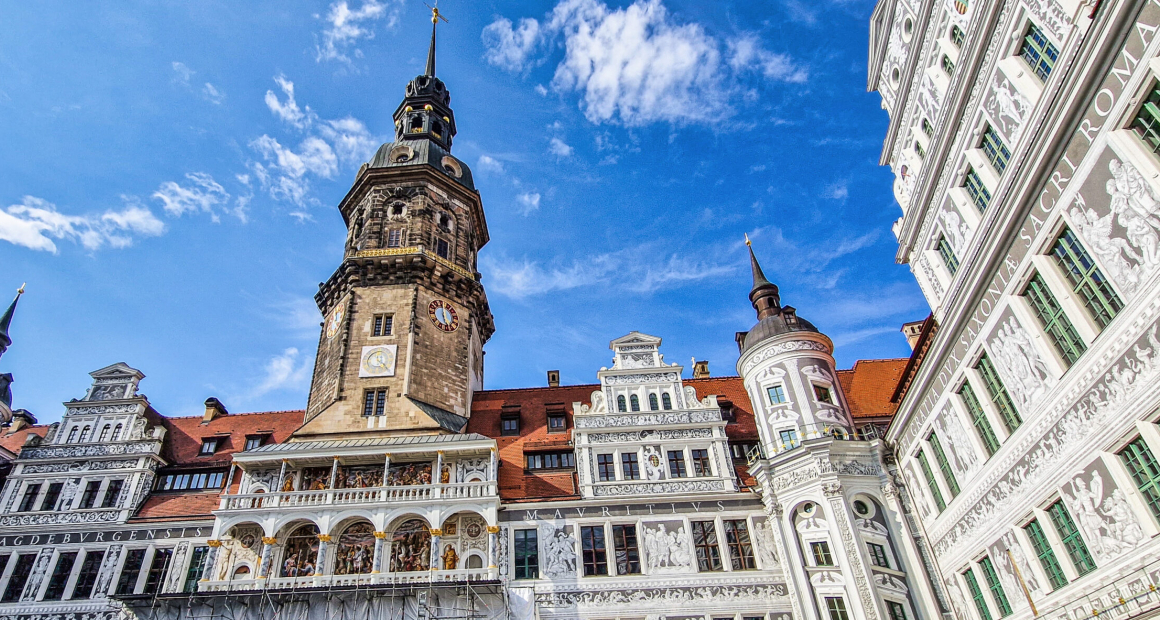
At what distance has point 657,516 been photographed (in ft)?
77.3

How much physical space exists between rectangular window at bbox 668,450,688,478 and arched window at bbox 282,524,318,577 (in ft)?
41.4

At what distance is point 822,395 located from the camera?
2447 cm

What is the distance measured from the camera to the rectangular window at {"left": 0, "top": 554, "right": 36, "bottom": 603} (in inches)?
928

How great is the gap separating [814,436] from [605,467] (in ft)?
24.4

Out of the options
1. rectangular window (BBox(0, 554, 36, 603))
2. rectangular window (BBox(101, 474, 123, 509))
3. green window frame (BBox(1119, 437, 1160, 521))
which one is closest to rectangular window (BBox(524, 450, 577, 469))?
rectangular window (BBox(101, 474, 123, 509))

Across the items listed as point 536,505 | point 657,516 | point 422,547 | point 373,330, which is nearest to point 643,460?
point 657,516

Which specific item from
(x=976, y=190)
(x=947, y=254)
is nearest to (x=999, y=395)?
(x=976, y=190)

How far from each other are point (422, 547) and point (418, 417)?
5583 millimetres

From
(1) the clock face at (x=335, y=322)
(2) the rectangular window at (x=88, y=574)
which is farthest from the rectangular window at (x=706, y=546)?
(2) the rectangular window at (x=88, y=574)

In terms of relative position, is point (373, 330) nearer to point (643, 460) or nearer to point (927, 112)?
point (643, 460)

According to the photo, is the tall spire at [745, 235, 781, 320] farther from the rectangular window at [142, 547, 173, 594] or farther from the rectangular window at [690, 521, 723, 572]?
the rectangular window at [142, 547, 173, 594]

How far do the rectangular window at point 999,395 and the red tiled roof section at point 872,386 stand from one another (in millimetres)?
10097

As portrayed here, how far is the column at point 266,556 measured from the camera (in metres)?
22.7

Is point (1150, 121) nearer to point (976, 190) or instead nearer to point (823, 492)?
point (976, 190)
